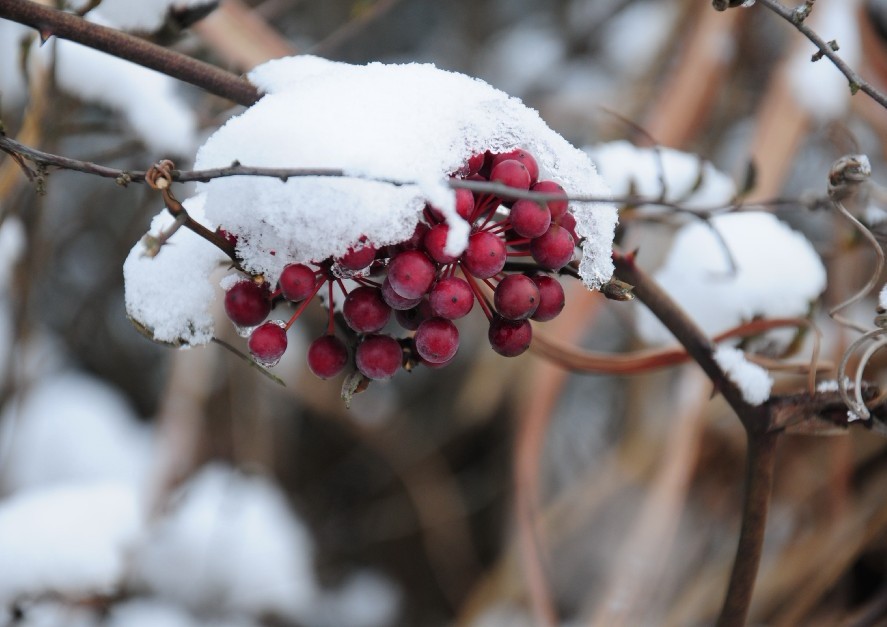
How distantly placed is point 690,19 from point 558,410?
891mm

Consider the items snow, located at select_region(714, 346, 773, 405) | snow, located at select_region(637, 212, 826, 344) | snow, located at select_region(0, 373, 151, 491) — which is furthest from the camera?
snow, located at select_region(0, 373, 151, 491)

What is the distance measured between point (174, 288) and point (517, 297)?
0.63 feet

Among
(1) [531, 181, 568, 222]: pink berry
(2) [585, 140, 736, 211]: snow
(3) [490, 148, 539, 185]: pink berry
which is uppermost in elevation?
(2) [585, 140, 736, 211]: snow

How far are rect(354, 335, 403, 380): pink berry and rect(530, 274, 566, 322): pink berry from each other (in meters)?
0.08

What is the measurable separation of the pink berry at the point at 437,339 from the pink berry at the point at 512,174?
8 centimetres

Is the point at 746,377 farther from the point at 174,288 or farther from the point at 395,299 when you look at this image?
the point at 174,288

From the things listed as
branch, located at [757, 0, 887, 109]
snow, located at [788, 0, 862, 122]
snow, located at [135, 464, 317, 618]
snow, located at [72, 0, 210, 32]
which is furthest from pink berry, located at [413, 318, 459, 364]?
snow, located at [788, 0, 862, 122]

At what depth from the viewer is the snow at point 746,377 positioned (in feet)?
1.55

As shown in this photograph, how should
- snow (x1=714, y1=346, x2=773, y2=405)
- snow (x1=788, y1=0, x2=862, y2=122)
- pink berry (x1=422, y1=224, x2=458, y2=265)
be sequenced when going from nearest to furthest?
pink berry (x1=422, y1=224, x2=458, y2=265) < snow (x1=714, y1=346, x2=773, y2=405) < snow (x1=788, y1=0, x2=862, y2=122)

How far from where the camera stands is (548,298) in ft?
1.29

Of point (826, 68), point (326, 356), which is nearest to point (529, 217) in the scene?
point (326, 356)

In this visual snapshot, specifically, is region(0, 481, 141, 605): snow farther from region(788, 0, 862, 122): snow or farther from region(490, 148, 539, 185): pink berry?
region(788, 0, 862, 122): snow

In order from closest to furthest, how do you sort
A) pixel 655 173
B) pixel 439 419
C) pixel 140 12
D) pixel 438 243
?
pixel 438 243
pixel 140 12
pixel 655 173
pixel 439 419

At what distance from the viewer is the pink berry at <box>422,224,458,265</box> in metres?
0.34
